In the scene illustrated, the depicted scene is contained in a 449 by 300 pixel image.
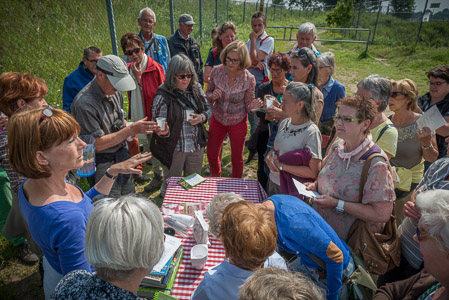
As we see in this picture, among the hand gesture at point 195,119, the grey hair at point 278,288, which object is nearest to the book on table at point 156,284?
the grey hair at point 278,288

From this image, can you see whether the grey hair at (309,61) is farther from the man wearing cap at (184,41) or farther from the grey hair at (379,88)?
the man wearing cap at (184,41)

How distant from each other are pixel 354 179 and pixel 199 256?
4.57ft

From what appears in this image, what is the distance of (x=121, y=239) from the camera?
3.99 ft

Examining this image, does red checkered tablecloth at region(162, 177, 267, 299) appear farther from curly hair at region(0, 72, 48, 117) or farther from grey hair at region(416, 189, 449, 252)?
curly hair at region(0, 72, 48, 117)

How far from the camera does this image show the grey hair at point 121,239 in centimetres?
120

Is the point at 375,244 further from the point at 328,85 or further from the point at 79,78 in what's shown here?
the point at 79,78

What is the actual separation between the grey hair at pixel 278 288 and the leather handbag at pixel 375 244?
1.28m

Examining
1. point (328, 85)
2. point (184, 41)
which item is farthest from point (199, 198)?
point (184, 41)

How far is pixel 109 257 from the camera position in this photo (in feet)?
3.91

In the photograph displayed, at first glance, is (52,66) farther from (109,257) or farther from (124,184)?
(109,257)

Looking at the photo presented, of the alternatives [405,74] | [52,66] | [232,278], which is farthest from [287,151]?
[405,74]

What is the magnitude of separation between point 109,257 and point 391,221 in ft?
7.35

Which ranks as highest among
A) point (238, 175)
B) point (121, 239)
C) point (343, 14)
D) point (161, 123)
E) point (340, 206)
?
point (343, 14)

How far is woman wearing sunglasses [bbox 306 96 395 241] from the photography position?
2.14m
